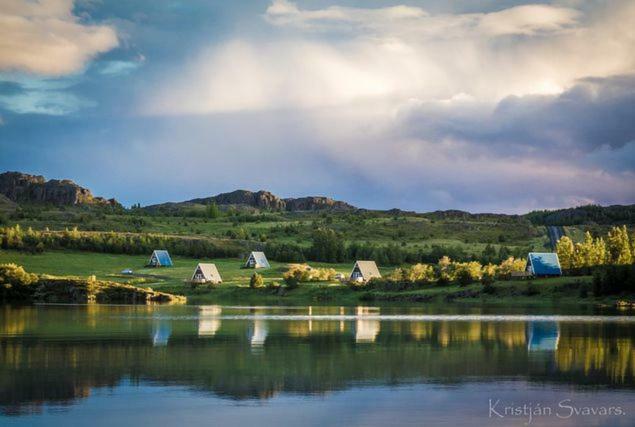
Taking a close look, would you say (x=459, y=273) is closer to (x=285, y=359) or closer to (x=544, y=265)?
(x=544, y=265)

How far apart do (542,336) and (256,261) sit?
104454mm

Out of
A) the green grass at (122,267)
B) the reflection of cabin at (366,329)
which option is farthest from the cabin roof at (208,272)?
the reflection of cabin at (366,329)

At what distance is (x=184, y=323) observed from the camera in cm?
5175

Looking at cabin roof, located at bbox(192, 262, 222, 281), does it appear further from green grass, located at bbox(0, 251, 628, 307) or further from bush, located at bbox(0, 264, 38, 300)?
bush, located at bbox(0, 264, 38, 300)

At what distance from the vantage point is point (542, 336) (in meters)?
41.2

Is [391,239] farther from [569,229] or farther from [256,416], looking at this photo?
[256,416]

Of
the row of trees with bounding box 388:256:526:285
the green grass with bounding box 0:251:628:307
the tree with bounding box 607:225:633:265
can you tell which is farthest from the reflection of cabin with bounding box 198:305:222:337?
the tree with bounding box 607:225:633:265

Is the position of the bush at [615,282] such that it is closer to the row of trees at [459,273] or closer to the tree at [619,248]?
the tree at [619,248]

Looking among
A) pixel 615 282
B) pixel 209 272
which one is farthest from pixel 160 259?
pixel 615 282

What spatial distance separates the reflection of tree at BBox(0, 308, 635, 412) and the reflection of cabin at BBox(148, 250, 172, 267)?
9457 cm

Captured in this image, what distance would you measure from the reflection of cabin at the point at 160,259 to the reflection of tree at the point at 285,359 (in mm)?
94565

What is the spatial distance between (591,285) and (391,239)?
10255 centimetres

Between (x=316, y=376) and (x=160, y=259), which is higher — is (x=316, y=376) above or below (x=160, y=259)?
below

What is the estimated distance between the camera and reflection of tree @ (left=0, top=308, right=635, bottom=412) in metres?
25.0
